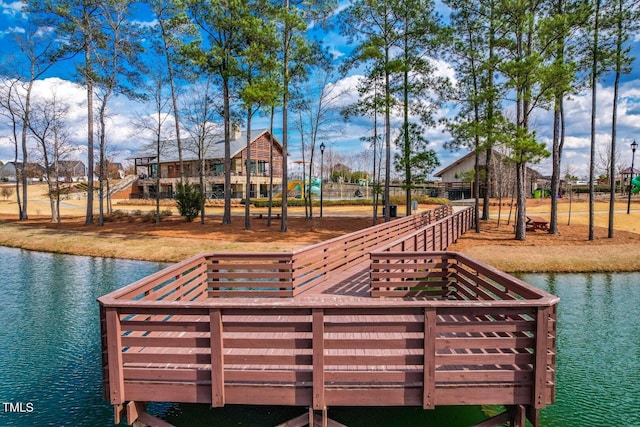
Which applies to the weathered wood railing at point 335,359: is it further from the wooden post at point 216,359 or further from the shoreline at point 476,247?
the shoreline at point 476,247

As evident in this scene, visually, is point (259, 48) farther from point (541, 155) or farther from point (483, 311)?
point (483, 311)

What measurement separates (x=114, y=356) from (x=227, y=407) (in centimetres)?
200

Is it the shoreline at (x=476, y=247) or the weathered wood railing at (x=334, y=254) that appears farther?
the shoreline at (x=476, y=247)

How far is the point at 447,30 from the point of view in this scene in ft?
67.4

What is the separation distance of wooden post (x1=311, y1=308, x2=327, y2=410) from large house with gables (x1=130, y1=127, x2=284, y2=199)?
136 feet

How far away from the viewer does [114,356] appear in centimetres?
417

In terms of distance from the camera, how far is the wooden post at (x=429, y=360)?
4051 millimetres

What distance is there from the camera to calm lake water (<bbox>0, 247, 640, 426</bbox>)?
5324 millimetres

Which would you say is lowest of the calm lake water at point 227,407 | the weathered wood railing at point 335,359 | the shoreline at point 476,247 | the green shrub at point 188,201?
the calm lake water at point 227,407

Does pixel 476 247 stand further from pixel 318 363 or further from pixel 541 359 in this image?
pixel 318 363

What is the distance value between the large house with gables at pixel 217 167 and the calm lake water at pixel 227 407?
34438 mm

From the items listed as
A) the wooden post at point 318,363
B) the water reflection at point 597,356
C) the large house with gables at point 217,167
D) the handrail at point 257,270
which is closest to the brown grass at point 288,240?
the water reflection at point 597,356

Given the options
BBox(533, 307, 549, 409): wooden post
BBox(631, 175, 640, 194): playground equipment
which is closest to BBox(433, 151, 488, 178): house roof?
BBox(631, 175, 640, 194): playground equipment

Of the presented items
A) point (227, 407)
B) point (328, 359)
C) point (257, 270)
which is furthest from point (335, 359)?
point (257, 270)
